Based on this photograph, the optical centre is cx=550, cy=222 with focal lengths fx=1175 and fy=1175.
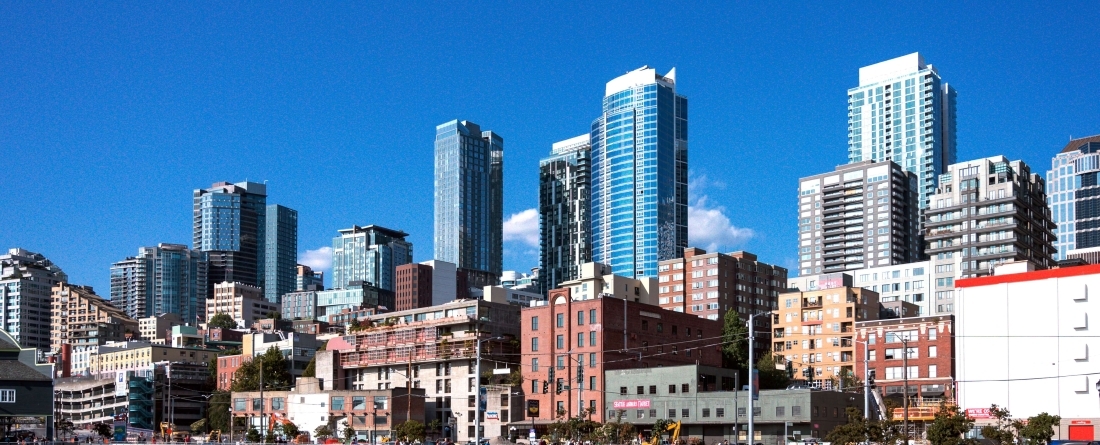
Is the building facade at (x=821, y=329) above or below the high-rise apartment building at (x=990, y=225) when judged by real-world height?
below

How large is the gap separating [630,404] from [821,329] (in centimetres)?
4822

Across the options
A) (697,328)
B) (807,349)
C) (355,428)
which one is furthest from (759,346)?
(355,428)

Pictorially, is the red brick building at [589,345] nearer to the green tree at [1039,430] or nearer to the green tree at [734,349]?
the green tree at [734,349]

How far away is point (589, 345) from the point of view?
440ft

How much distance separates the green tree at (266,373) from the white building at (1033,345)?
4115 inches

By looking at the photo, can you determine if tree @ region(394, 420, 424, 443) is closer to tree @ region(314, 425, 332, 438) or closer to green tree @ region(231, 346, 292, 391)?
tree @ region(314, 425, 332, 438)

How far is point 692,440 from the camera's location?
117 metres

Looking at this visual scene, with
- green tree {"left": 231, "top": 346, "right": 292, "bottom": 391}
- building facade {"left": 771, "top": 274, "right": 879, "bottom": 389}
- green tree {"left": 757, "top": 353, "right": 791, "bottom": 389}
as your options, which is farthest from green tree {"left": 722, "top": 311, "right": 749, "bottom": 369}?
green tree {"left": 231, "top": 346, "right": 292, "bottom": 391}

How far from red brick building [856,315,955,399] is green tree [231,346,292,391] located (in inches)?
3402

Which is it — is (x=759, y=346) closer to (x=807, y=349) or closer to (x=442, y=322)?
(x=807, y=349)

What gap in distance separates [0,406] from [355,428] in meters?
43.8

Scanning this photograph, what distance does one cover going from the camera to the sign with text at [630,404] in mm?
126125

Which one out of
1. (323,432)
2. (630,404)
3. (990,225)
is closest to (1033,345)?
(630,404)

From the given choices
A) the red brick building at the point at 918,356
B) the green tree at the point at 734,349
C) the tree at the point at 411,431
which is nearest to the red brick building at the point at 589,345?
the green tree at the point at 734,349
